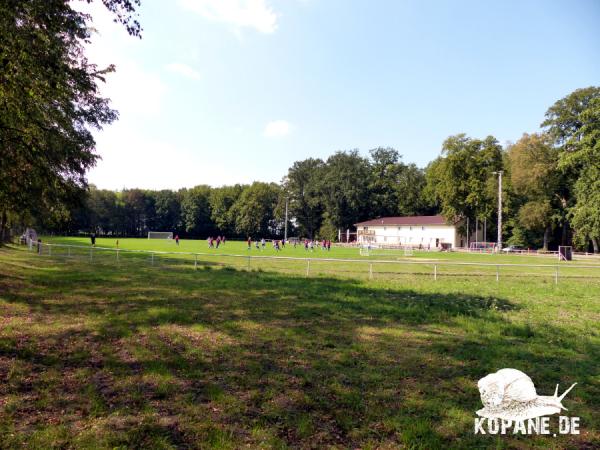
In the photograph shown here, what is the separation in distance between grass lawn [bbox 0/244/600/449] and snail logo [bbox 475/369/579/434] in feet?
0.46

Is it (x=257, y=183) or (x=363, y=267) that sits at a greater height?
(x=257, y=183)

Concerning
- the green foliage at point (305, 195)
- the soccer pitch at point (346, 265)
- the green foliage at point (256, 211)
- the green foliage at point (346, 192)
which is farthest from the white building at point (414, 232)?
the soccer pitch at point (346, 265)

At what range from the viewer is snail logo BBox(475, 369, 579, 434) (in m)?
4.56

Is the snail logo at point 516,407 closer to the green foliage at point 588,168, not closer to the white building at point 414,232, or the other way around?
the green foliage at point 588,168

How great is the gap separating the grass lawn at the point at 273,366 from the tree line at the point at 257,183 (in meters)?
4.72

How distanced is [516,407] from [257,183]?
11392 cm

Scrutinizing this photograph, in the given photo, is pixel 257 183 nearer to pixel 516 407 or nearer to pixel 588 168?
pixel 588 168

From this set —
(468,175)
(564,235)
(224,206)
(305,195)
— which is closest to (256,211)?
(224,206)

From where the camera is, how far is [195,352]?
6.94 metres

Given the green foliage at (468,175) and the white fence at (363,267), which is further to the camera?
the green foliage at (468,175)

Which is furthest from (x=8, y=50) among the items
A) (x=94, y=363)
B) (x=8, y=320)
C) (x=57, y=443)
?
(x=57, y=443)

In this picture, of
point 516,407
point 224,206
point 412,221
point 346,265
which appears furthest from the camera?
point 224,206

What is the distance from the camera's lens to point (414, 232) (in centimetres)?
8238

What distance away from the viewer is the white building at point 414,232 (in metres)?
77.4
